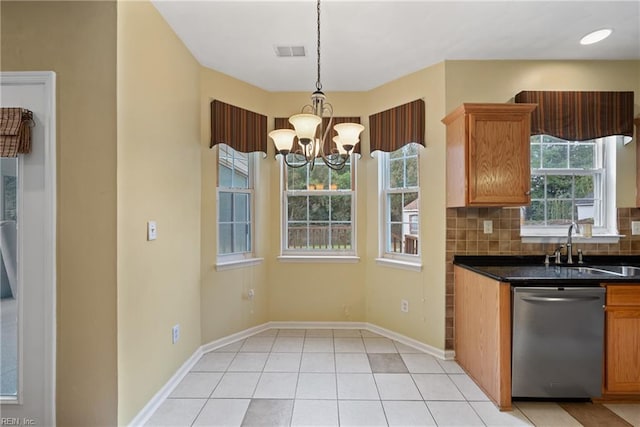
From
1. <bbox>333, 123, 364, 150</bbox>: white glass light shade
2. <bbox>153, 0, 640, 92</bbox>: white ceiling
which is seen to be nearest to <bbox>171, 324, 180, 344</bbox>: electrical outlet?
<bbox>333, 123, 364, 150</bbox>: white glass light shade

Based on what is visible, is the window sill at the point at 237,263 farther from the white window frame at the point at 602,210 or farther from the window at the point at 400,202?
the white window frame at the point at 602,210

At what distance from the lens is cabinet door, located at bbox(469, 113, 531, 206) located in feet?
8.17

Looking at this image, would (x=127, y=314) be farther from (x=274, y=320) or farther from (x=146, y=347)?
(x=274, y=320)

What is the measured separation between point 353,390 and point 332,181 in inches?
84.5

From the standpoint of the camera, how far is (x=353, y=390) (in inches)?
91.8

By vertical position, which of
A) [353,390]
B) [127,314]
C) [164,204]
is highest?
[164,204]

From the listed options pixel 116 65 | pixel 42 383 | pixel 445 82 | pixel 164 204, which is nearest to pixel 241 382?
pixel 42 383

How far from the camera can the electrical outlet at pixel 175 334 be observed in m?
2.39

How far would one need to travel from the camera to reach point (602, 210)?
9.57 ft

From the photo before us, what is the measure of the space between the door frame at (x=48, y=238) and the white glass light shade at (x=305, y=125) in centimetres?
137

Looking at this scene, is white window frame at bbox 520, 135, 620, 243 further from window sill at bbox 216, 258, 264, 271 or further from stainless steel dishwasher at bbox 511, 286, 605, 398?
window sill at bbox 216, 258, 264, 271

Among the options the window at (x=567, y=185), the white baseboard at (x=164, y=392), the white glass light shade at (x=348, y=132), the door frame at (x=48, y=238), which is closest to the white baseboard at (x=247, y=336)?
the white baseboard at (x=164, y=392)

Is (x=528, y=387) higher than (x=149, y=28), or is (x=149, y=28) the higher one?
(x=149, y=28)

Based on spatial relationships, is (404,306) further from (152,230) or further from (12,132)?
(12,132)
